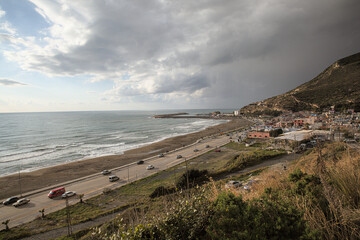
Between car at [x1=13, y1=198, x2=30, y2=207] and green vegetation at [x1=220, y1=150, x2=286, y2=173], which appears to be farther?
green vegetation at [x1=220, y1=150, x2=286, y2=173]

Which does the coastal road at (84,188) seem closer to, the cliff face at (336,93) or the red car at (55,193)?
the red car at (55,193)

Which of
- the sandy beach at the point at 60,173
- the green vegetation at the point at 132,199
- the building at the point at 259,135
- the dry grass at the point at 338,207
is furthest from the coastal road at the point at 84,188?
the building at the point at 259,135

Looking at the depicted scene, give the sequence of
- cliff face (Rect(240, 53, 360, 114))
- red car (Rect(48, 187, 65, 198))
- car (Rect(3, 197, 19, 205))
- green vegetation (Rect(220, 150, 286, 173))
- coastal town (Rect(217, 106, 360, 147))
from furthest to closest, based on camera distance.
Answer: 1. cliff face (Rect(240, 53, 360, 114))
2. coastal town (Rect(217, 106, 360, 147))
3. green vegetation (Rect(220, 150, 286, 173))
4. red car (Rect(48, 187, 65, 198))
5. car (Rect(3, 197, 19, 205))

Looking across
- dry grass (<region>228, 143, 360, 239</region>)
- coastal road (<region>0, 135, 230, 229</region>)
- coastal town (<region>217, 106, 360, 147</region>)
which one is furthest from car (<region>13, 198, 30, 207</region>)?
coastal town (<region>217, 106, 360, 147</region>)

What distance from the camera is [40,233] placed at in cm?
1087

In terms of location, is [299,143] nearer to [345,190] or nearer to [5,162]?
[345,190]

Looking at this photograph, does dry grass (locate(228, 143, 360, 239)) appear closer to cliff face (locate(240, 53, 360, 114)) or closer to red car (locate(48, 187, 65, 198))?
red car (locate(48, 187, 65, 198))

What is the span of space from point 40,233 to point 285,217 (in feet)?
49.1

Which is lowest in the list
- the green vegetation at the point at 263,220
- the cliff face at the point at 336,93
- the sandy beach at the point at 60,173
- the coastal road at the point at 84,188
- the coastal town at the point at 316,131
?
the coastal road at the point at 84,188

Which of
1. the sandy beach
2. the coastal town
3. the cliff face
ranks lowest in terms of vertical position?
the sandy beach

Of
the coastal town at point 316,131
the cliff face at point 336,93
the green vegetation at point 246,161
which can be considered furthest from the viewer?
the cliff face at point 336,93

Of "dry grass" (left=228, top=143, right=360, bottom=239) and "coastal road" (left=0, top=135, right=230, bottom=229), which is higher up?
"dry grass" (left=228, top=143, right=360, bottom=239)

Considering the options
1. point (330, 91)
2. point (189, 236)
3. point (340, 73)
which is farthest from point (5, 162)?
point (340, 73)

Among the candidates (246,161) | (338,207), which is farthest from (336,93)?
(338,207)
